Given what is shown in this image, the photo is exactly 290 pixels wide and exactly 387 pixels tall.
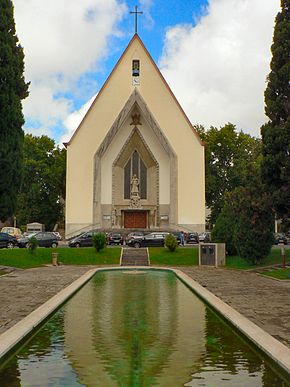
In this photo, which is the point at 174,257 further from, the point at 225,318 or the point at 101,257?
the point at 225,318

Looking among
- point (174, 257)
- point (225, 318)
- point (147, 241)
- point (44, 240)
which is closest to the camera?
point (225, 318)

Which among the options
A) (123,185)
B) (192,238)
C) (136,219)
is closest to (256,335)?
(192,238)

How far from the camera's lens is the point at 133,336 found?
29.5 ft

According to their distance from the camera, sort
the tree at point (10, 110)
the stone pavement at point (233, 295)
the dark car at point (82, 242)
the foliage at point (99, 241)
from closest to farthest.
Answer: the stone pavement at point (233, 295)
the tree at point (10, 110)
the foliage at point (99, 241)
the dark car at point (82, 242)

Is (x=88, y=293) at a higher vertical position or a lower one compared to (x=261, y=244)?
lower

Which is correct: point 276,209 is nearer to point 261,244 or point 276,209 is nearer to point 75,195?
point 261,244

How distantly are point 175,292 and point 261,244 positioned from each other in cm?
1036

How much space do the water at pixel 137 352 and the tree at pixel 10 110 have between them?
36.3ft

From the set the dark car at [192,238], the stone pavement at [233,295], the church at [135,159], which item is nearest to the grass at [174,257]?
the stone pavement at [233,295]

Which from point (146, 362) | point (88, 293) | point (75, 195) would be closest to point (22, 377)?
point (146, 362)

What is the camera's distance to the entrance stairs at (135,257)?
30.2 m

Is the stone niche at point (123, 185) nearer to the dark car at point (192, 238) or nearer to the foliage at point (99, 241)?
the dark car at point (192, 238)

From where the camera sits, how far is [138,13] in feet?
178

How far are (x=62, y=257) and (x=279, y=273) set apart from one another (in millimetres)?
14770
